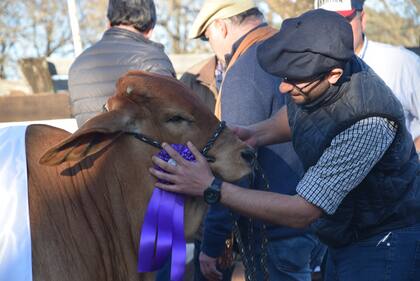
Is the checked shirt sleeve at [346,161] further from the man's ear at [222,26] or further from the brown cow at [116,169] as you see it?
the man's ear at [222,26]

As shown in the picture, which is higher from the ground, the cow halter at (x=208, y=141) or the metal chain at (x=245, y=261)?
the cow halter at (x=208, y=141)

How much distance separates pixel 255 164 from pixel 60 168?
2.77ft

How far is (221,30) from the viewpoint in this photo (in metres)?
4.14

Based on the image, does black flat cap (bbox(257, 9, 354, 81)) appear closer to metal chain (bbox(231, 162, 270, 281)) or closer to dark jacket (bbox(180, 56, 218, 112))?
metal chain (bbox(231, 162, 270, 281))

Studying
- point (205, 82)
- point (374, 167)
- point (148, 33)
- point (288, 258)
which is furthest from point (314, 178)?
point (205, 82)

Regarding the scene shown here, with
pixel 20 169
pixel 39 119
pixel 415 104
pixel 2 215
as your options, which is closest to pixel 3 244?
pixel 2 215

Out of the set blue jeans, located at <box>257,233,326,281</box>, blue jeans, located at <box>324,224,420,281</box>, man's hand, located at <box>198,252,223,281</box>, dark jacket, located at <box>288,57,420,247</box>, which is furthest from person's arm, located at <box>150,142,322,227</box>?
man's hand, located at <box>198,252,223,281</box>

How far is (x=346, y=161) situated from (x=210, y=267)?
53.5 inches

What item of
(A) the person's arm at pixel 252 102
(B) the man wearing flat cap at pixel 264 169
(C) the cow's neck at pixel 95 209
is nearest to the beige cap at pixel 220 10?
(B) the man wearing flat cap at pixel 264 169

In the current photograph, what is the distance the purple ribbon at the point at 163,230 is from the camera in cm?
282

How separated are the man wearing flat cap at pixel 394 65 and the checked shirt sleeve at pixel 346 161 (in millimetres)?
1757

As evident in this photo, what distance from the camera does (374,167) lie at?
2.87 metres

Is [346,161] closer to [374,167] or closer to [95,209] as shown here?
[374,167]

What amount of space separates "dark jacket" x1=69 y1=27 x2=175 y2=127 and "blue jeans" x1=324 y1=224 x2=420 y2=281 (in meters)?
1.81
